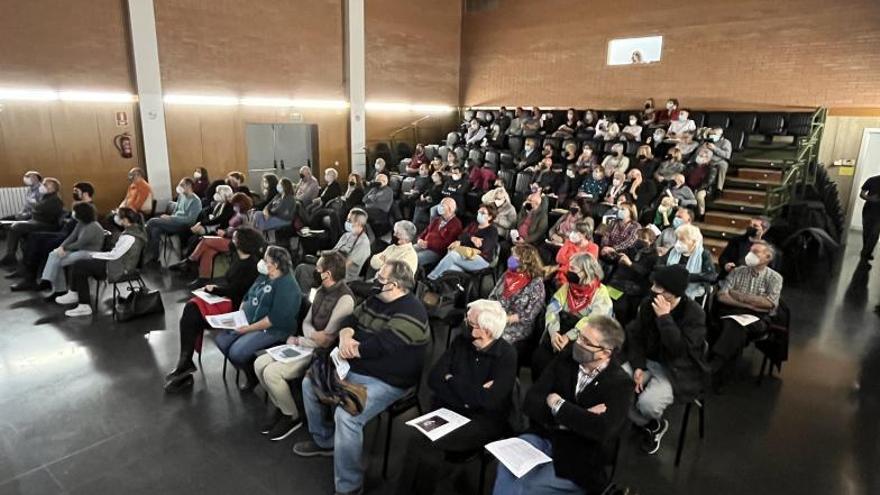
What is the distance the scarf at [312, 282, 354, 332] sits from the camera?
3256 mm

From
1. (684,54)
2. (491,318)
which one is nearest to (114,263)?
(491,318)

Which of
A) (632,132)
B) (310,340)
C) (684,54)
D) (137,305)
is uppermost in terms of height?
(684,54)

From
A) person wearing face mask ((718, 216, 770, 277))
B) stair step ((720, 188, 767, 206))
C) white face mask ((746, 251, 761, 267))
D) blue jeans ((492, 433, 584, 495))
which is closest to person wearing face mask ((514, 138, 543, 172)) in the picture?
stair step ((720, 188, 767, 206))

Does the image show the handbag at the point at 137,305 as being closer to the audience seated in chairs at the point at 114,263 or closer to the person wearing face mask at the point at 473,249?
the audience seated in chairs at the point at 114,263

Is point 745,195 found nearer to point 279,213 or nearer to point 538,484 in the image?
point 279,213

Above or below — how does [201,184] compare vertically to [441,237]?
above

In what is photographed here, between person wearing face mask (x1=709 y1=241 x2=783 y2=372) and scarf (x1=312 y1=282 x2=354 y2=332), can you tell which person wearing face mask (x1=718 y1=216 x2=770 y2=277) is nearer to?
person wearing face mask (x1=709 y1=241 x2=783 y2=372)

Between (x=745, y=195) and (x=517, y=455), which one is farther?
(x=745, y=195)

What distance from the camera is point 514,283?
12.0 feet

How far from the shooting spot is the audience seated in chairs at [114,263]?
5109 millimetres

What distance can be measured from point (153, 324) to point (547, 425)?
425 cm

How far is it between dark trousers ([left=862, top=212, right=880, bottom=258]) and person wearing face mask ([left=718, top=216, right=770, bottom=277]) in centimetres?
359

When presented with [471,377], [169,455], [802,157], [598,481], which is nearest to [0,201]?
[169,455]

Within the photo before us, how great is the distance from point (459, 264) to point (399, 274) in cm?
217
